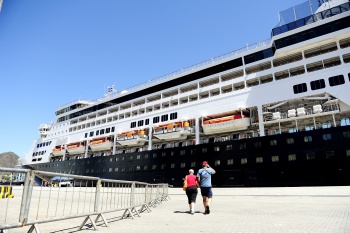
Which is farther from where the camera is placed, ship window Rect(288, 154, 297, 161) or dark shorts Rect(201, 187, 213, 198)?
ship window Rect(288, 154, 297, 161)

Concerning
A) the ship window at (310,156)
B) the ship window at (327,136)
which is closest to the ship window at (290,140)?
the ship window at (310,156)

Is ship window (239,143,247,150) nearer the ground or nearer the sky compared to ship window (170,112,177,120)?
nearer the ground

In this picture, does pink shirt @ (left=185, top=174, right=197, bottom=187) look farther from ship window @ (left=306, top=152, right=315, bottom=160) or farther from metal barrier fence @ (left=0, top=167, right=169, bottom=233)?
ship window @ (left=306, top=152, right=315, bottom=160)

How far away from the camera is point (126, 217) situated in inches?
252

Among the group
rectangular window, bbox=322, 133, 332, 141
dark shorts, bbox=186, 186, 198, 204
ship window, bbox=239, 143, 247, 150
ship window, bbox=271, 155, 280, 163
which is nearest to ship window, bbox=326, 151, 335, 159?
rectangular window, bbox=322, 133, 332, 141

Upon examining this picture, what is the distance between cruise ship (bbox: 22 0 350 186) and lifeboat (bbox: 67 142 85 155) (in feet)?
12.5

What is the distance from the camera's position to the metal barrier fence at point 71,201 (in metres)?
3.48

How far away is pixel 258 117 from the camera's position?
2064 cm

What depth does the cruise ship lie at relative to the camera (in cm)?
1703

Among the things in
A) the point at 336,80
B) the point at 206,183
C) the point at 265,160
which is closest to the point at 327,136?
the point at 265,160

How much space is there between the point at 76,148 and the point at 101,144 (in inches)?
243

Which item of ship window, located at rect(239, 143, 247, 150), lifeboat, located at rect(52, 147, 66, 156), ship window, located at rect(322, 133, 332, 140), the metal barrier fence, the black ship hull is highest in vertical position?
lifeboat, located at rect(52, 147, 66, 156)

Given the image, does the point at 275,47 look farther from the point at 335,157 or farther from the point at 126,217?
the point at 126,217

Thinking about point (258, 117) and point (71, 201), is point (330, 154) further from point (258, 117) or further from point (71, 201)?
point (71, 201)
